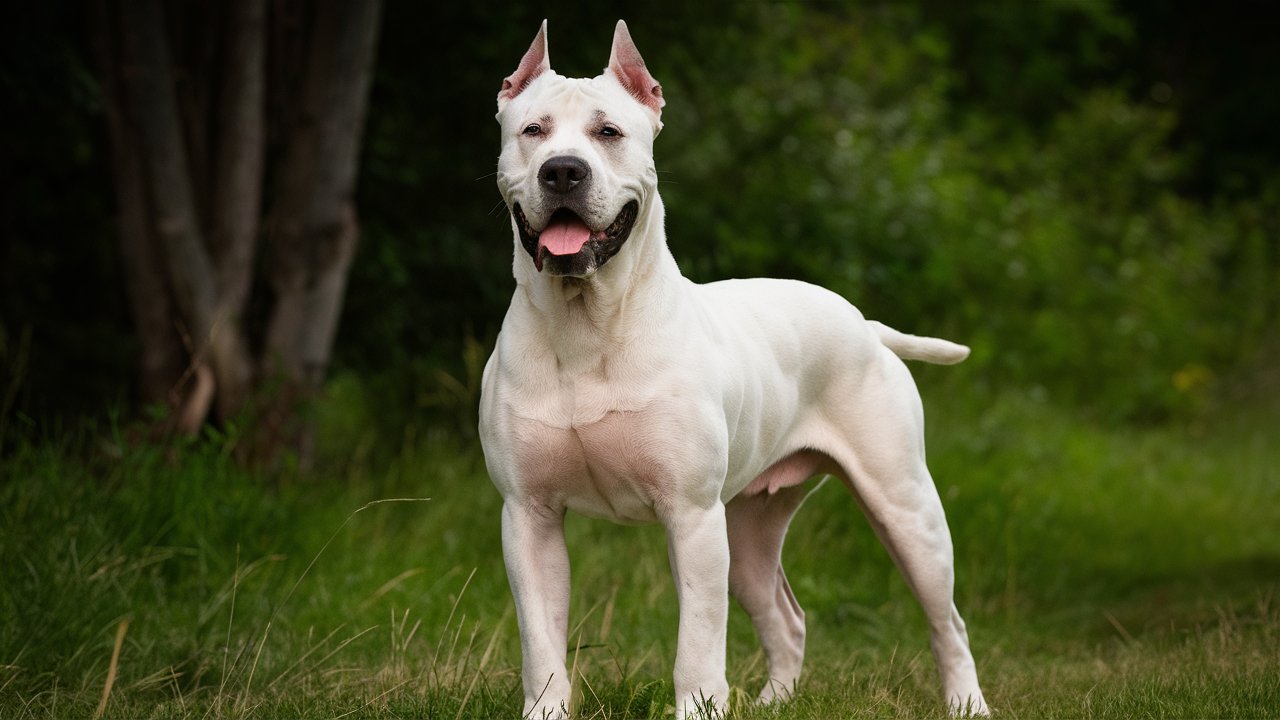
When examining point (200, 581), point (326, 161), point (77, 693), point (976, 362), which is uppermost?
point (326, 161)

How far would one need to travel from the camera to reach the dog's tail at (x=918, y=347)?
18.2 feet

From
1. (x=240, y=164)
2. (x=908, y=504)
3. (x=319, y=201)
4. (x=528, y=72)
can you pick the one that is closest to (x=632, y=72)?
(x=528, y=72)

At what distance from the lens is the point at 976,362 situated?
501 inches

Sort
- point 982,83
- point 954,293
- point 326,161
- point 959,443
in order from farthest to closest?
point 982,83 < point 954,293 < point 959,443 < point 326,161

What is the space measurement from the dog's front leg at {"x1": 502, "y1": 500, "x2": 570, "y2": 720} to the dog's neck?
0.49 m

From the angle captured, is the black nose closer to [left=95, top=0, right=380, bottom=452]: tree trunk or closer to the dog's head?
the dog's head

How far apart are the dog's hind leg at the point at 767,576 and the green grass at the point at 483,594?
6.3 inches

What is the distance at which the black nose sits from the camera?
3.95m

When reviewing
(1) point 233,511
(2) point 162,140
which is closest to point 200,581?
(1) point 233,511

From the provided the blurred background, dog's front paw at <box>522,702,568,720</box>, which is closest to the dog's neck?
dog's front paw at <box>522,702,568,720</box>

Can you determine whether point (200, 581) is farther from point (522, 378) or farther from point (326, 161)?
point (326, 161)

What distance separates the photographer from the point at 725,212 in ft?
35.8

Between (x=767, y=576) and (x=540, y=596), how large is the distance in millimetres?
1377

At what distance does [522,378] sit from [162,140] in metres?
4.50
